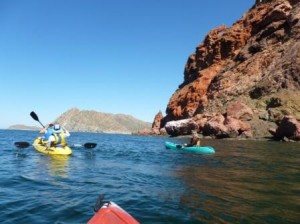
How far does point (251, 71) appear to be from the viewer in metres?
86.4

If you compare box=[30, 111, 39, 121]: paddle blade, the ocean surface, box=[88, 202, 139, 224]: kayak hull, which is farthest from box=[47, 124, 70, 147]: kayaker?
box=[88, 202, 139, 224]: kayak hull

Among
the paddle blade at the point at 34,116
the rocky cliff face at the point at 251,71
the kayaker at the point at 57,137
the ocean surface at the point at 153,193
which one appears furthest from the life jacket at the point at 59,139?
the rocky cliff face at the point at 251,71

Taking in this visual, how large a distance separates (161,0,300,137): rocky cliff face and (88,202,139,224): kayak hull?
56042mm

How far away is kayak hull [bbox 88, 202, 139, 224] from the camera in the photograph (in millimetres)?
6648

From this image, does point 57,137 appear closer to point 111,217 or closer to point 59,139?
point 59,139

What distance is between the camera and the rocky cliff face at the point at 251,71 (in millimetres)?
67625

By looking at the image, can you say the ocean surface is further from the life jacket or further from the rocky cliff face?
the rocky cliff face

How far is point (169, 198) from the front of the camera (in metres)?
11.5

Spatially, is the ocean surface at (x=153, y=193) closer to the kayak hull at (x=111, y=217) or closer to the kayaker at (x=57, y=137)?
the kayak hull at (x=111, y=217)

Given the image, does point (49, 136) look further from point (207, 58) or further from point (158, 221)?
point (207, 58)

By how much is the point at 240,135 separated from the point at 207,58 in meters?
58.3

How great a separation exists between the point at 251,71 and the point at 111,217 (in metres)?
84.5

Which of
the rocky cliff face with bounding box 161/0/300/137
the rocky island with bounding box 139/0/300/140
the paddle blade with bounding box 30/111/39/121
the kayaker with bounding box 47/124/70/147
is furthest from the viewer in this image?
the rocky cliff face with bounding box 161/0/300/137

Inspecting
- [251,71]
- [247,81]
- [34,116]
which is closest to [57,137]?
[34,116]
